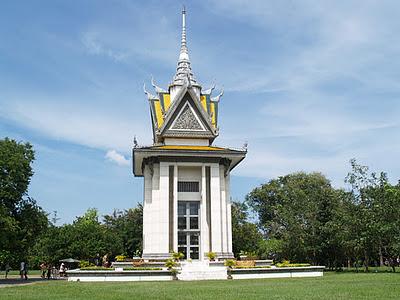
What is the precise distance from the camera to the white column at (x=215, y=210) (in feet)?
120

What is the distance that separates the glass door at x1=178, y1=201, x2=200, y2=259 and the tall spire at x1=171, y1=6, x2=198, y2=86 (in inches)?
399

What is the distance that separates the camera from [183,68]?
44406mm

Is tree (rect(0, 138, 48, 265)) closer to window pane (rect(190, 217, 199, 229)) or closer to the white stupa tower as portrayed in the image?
the white stupa tower

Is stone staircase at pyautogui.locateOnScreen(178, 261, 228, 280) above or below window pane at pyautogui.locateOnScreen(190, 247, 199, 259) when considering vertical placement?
below

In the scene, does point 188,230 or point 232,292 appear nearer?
point 232,292

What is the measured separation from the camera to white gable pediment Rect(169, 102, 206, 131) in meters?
39.9

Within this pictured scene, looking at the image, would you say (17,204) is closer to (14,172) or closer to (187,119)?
(14,172)

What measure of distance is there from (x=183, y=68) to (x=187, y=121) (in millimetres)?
6520

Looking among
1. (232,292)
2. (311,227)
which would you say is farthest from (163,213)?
(232,292)

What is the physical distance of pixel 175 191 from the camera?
122 feet

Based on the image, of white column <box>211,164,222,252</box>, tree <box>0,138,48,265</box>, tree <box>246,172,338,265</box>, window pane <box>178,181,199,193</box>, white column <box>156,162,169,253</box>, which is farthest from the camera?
tree <box>246,172,338,265</box>

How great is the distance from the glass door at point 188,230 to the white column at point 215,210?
4.65ft

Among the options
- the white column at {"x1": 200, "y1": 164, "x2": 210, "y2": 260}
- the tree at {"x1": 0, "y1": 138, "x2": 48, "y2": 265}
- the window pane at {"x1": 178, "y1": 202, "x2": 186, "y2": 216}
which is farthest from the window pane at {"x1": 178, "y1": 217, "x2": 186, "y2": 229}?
the tree at {"x1": 0, "y1": 138, "x2": 48, "y2": 265}


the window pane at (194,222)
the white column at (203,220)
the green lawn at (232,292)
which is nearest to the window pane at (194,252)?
the white column at (203,220)
